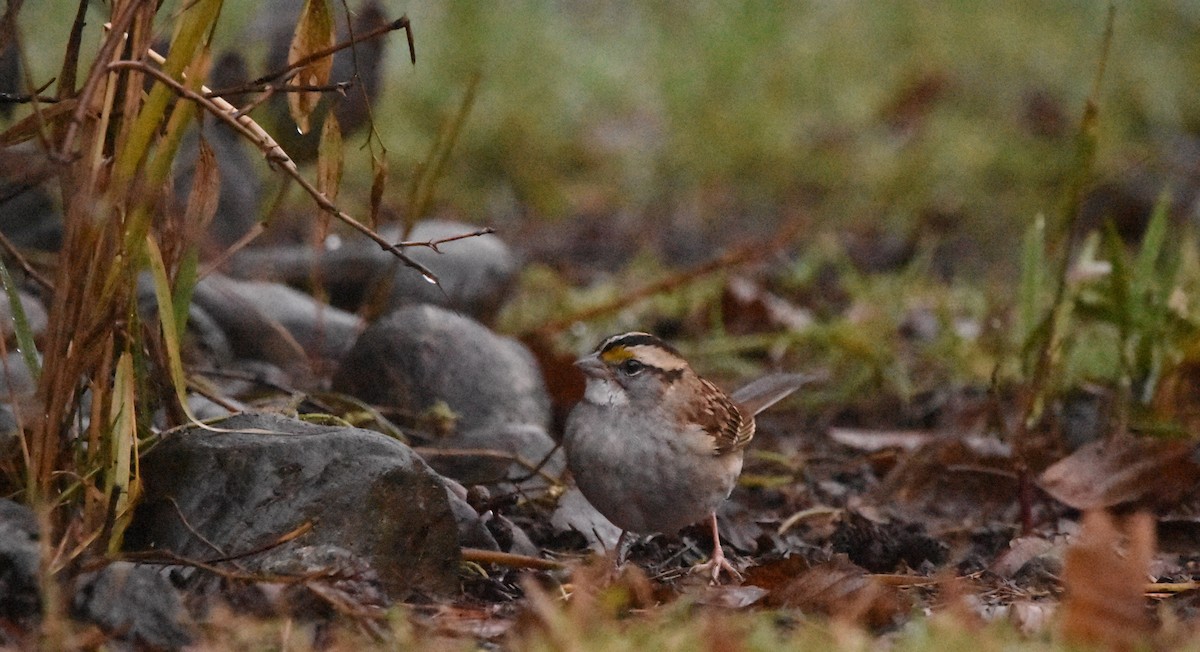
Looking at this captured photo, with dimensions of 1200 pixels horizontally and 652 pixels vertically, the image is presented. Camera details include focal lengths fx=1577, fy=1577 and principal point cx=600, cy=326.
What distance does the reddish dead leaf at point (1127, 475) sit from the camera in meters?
4.82

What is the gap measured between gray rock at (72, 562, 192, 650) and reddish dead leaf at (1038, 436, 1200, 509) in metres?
2.90

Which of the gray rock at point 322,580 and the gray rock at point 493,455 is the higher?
the gray rock at point 322,580

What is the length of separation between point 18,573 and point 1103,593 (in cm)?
200

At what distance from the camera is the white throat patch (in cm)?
432

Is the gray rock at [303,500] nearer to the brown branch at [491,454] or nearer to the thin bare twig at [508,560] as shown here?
the thin bare twig at [508,560]

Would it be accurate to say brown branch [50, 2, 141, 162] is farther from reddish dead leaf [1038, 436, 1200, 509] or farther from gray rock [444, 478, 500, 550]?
reddish dead leaf [1038, 436, 1200, 509]

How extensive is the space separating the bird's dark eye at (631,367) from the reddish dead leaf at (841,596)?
1116mm

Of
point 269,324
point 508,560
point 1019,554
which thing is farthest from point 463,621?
point 269,324

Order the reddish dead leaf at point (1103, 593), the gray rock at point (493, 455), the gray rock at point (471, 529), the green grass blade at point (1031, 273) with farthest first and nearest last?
1. the green grass blade at point (1031, 273)
2. the gray rock at point (493, 455)
3. the gray rock at point (471, 529)
4. the reddish dead leaf at point (1103, 593)

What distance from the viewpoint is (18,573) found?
118 inches

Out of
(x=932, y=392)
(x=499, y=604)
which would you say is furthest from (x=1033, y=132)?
(x=499, y=604)

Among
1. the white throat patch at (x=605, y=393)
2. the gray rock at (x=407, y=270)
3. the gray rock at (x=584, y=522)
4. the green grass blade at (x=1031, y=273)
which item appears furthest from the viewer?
the gray rock at (x=407, y=270)

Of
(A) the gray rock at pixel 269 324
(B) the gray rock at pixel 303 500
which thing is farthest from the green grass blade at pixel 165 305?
(A) the gray rock at pixel 269 324

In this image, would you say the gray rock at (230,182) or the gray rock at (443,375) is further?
the gray rock at (230,182)
